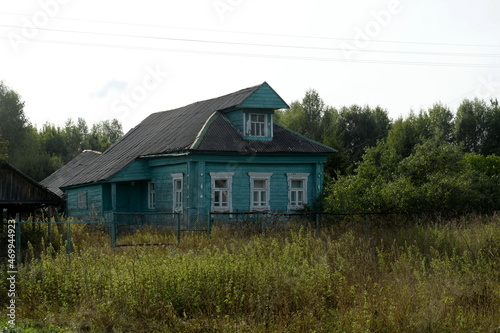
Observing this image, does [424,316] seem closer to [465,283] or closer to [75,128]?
[465,283]

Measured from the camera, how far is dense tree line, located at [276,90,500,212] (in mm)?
23000

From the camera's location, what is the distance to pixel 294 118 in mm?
58250

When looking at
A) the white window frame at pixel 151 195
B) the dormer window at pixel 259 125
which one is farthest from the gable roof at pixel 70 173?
the dormer window at pixel 259 125

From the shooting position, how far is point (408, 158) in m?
27.2

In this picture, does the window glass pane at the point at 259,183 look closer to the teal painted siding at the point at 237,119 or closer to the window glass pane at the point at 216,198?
the window glass pane at the point at 216,198

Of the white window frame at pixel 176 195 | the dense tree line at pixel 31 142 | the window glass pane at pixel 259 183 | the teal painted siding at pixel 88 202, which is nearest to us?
the white window frame at pixel 176 195

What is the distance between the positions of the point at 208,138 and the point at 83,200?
8150 millimetres


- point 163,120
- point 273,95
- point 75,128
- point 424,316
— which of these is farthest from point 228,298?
point 75,128

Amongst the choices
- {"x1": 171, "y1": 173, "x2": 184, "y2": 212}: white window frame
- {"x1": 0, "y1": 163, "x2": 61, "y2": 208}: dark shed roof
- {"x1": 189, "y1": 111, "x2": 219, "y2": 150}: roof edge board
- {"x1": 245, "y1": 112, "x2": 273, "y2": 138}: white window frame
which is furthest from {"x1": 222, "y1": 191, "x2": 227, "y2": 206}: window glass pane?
{"x1": 0, "y1": 163, "x2": 61, "y2": 208}: dark shed roof

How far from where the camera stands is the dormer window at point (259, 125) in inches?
1059

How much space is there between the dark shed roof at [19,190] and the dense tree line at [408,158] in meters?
10.4

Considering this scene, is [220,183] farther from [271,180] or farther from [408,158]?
[408,158]

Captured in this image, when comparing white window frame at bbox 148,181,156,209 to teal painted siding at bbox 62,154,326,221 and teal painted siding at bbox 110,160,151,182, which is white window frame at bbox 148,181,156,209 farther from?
teal painted siding at bbox 110,160,151,182

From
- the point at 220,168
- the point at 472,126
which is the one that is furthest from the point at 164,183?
the point at 472,126
